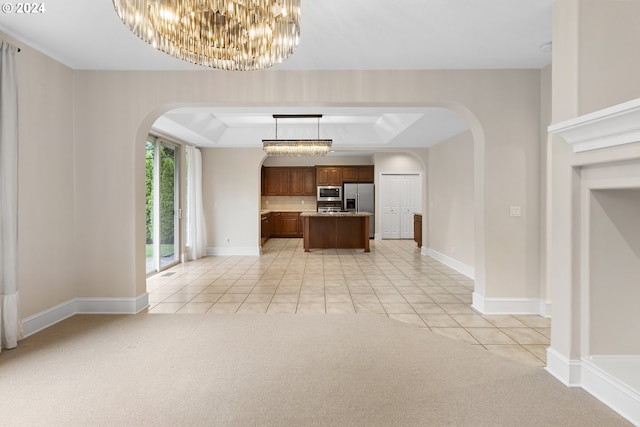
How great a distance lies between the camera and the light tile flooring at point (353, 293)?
135 inches

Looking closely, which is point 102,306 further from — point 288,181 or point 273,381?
point 288,181

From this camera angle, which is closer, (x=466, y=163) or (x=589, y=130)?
(x=589, y=130)

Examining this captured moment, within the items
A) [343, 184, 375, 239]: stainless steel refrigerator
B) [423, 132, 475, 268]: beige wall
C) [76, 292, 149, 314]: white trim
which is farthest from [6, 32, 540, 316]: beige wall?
[343, 184, 375, 239]: stainless steel refrigerator

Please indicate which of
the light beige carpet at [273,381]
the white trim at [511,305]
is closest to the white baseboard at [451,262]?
the white trim at [511,305]

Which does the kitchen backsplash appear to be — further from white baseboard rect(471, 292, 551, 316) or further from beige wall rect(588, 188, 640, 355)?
beige wall rect(588, 188, 640, 355)

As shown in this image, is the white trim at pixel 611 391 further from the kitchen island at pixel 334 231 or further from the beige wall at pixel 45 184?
the kitchen island at pixel 334 231

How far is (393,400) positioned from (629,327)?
1.70 meters

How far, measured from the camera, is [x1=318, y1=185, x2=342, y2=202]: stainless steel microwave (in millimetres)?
11328

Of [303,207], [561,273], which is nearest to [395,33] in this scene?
[561,273]

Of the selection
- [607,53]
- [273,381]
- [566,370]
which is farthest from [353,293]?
[607,53]

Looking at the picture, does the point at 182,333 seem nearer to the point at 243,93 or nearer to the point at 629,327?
the point at 243,93

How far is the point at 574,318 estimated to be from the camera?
7.98 ft

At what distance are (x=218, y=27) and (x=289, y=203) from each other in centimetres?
1014

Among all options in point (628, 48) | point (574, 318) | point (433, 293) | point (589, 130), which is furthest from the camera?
point (433, 293)
